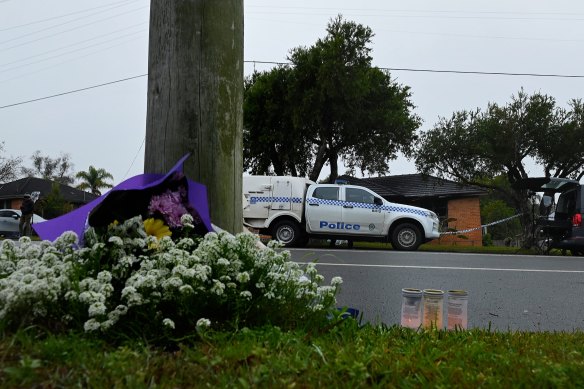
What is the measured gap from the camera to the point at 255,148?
92.7ft

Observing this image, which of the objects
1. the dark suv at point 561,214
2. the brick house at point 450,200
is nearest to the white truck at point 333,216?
the dark suv at point 561,214

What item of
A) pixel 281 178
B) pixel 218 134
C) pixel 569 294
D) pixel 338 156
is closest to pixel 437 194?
pixel 338 156

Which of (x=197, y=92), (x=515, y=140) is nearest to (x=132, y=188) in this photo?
(x=197, y=92)

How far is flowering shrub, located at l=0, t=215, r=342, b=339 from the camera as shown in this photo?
2.10 metres

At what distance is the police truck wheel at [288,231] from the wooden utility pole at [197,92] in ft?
41.3

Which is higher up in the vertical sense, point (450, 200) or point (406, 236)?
point (450, 200)

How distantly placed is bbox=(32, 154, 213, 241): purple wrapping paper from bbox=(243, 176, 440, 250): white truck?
12.6 m

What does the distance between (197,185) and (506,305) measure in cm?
429

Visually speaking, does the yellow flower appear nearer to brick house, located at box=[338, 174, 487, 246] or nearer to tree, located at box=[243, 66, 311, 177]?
tree, located at box=[243, 66, 311, 177]

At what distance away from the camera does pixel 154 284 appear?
217cm

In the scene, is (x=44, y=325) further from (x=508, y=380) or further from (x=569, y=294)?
(x=569, y=294)

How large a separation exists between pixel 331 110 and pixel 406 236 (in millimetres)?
11543

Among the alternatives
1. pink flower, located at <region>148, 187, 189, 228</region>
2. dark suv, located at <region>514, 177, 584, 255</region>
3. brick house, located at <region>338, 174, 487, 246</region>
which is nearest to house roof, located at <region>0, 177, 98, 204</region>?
brick house, located at <region>338, 174, 487, 246</region>

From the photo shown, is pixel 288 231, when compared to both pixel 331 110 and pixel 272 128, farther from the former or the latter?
pixel 272 128
